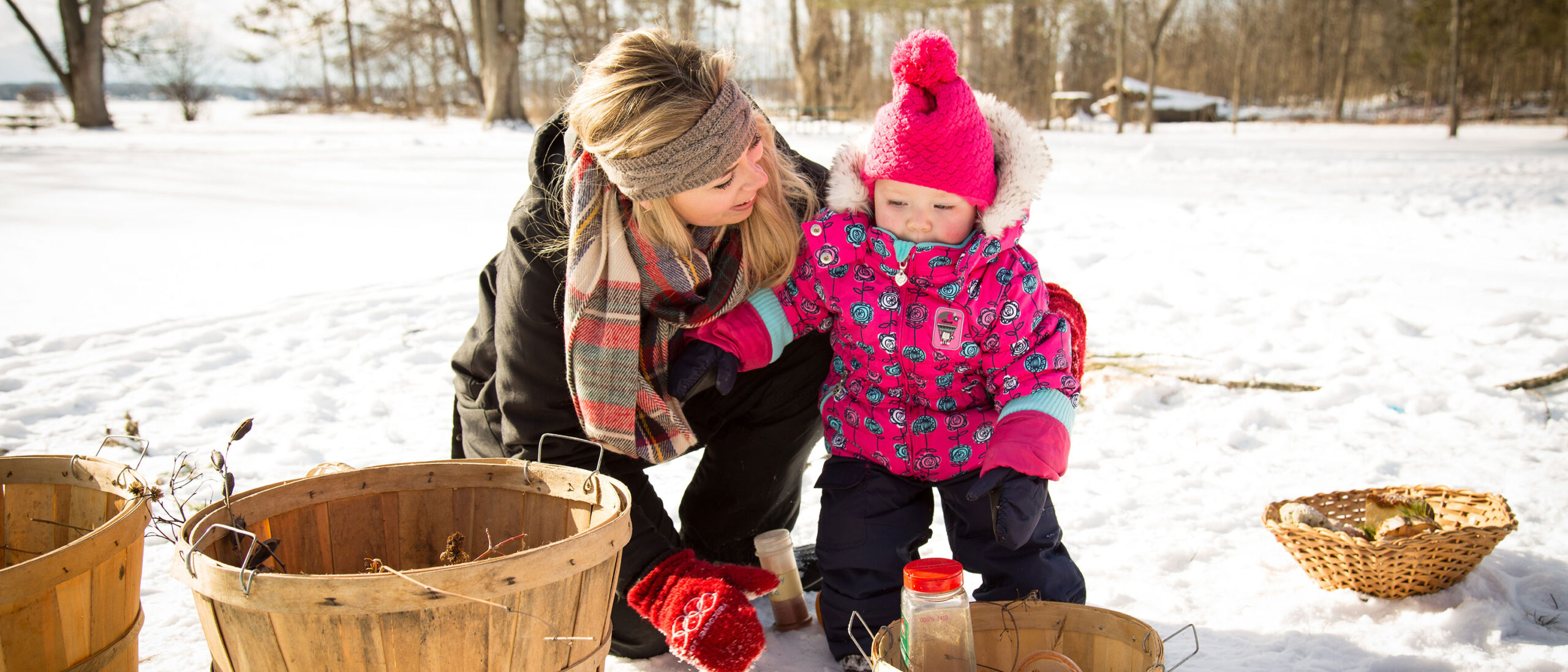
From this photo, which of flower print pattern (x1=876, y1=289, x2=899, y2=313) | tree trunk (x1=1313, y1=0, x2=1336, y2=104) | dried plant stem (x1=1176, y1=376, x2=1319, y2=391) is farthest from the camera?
tree trunk (x1=1313, y1=0, x2=1336, y2=104)

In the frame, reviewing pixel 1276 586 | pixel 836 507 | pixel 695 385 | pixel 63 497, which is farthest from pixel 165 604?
pixel 1276 586

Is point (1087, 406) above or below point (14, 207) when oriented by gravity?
below

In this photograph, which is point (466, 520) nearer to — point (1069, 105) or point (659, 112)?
point (659, 112)

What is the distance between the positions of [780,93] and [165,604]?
881 inches

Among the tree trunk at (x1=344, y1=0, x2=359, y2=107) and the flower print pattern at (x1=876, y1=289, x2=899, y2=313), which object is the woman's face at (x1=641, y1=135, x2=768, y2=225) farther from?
the tree trunk at (x1=344, y1=0, x2=359, y2=107)

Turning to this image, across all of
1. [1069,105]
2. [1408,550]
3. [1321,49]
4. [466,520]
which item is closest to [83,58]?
[466,520]

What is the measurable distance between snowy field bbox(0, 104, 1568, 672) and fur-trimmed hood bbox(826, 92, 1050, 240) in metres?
0.84

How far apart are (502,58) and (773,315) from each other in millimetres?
Answer: 15232

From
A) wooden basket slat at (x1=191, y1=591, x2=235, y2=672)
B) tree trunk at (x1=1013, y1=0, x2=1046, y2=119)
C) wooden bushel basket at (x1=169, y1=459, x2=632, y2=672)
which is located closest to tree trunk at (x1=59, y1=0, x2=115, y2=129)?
tree trunk at (x1=1013, y1=0, x2=1046, y2=119)

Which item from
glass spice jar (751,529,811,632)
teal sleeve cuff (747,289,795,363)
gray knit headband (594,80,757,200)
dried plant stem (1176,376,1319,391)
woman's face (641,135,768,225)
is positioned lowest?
glass spice jar (751,529,811,632)

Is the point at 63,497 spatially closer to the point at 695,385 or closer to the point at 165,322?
the point at 695,385

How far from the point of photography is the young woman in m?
1.54

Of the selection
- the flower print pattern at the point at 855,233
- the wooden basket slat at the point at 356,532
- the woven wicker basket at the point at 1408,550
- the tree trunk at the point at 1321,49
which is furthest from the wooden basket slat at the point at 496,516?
the tree trunk at the point at 1321,49

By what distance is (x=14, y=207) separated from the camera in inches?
259
